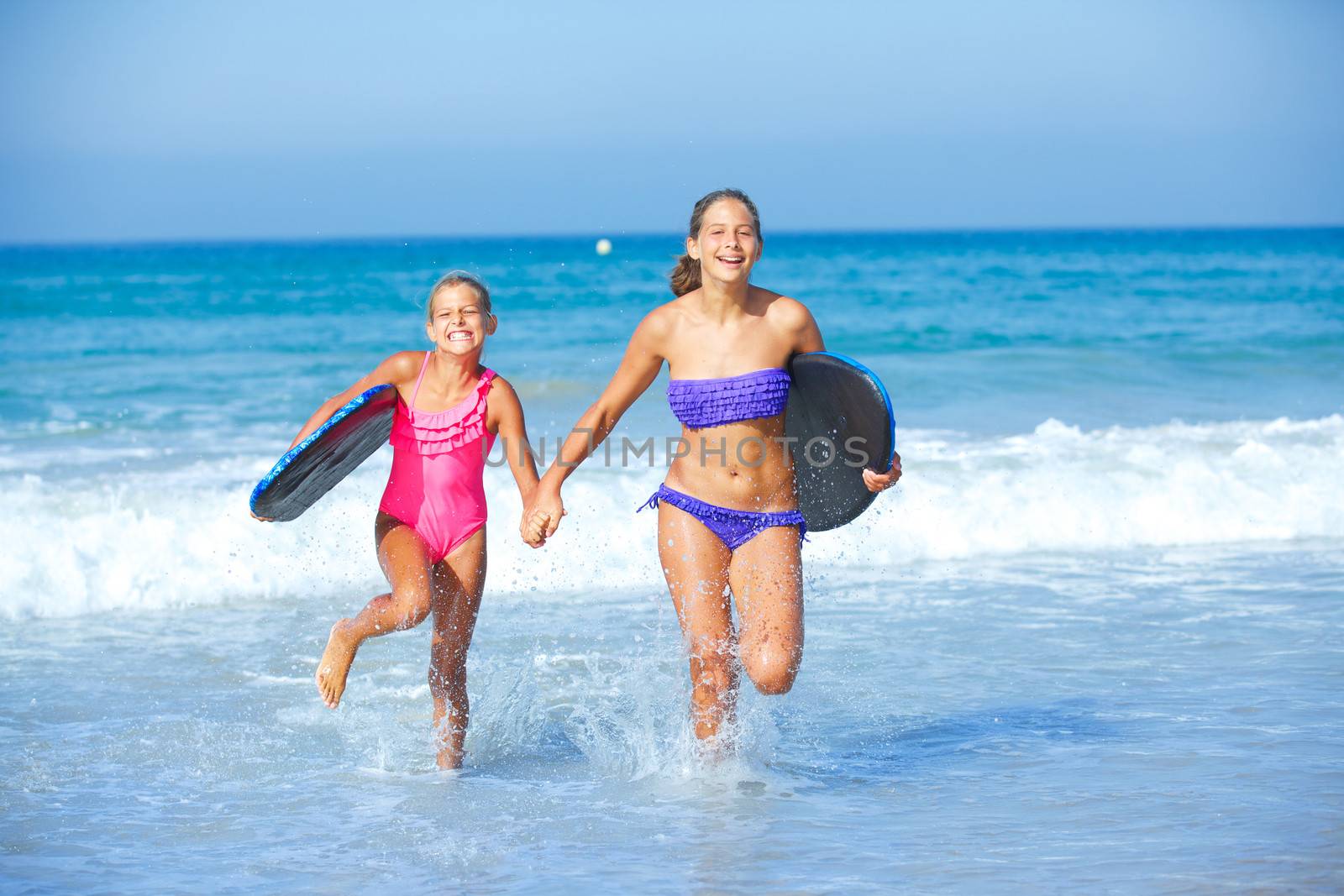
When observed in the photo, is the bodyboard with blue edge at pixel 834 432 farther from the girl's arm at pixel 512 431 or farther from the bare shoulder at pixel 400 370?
the bare shoulder at pixel 400 370

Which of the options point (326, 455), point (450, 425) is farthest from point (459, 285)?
point (326, 455)

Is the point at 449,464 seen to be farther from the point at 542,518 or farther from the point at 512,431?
the point at 542,518

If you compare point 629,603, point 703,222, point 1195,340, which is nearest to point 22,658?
point 629,603

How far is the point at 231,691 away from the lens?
605 cm

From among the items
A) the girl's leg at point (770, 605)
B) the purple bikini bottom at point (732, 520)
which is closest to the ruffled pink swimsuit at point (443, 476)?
the purple bikini bottom at point (732, 520)

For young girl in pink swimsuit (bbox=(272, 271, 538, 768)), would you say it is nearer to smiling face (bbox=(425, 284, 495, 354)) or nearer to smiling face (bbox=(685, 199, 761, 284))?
smiling face (bbox=(425, 284, 495, 354))

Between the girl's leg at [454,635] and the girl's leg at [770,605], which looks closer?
the girl's leg at [770,605]

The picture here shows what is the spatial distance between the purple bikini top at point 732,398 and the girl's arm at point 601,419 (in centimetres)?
22

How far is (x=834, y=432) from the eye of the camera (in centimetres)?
484

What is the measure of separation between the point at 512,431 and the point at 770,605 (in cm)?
113

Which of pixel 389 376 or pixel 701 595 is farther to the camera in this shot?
pixel 389 376

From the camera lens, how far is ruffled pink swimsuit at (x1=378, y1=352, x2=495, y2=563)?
4863 mm

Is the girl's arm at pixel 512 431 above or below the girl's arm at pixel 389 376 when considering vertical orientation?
below

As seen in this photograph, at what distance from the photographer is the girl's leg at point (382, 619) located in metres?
4.59
